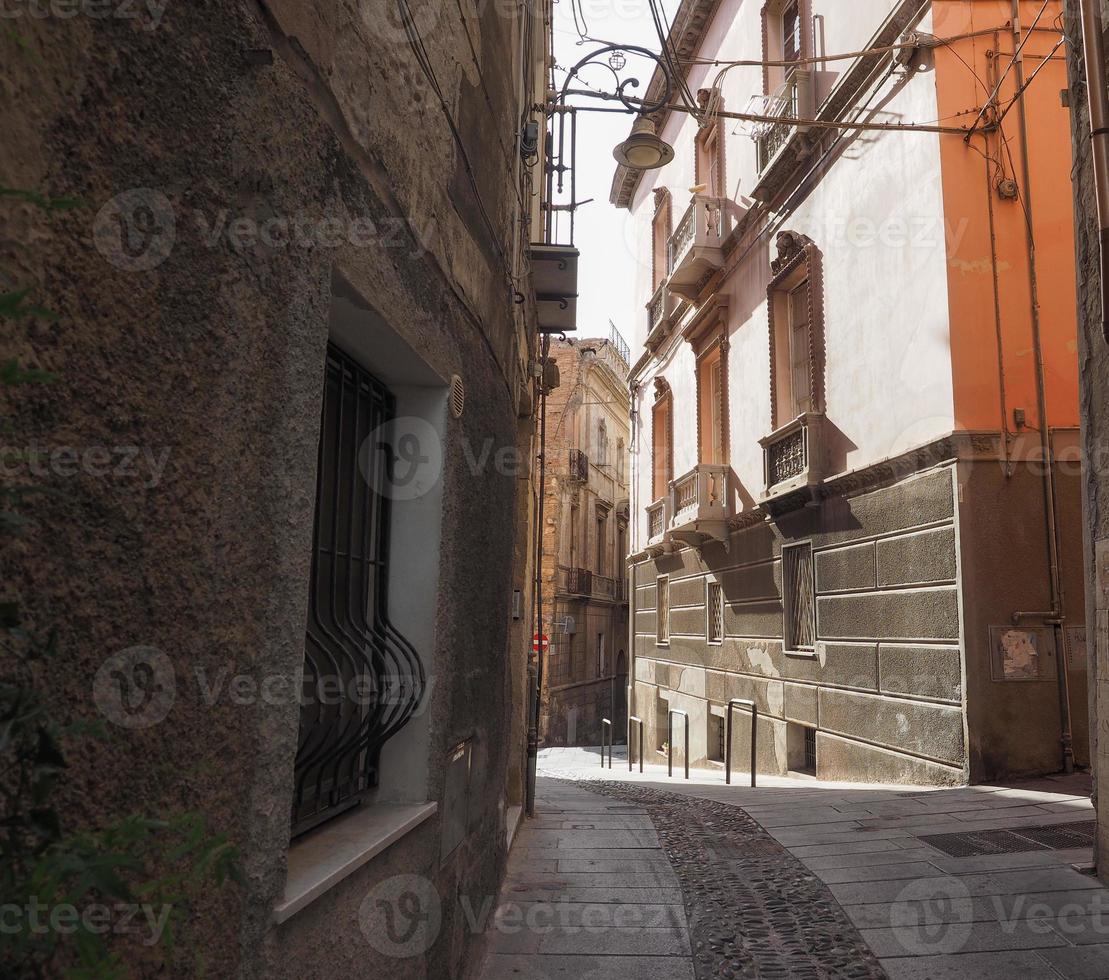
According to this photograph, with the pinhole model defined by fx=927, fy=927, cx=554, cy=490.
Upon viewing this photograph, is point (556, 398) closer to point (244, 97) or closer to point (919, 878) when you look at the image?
point (919, 878)

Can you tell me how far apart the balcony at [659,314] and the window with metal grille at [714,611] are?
5.30 m

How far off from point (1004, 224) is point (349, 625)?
25.6ft

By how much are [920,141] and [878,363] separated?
2117 millimetres

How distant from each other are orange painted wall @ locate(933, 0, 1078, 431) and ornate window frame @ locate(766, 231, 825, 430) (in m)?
2.45

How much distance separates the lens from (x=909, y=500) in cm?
859

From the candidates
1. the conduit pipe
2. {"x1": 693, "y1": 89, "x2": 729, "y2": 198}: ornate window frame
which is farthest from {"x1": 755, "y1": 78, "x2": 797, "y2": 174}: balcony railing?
the conduit pipe

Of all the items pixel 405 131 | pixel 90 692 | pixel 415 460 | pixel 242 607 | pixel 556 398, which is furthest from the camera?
pixel 556 398

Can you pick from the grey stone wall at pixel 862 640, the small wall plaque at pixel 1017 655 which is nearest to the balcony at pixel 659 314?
the grey stone wall at pixel 862 640

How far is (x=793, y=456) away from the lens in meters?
11.1

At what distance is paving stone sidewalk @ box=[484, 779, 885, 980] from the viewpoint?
151 inches

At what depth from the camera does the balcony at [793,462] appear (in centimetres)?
1042

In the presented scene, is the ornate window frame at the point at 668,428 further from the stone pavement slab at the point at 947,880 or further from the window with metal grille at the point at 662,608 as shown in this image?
the stone pavement slab at the point at 947,880

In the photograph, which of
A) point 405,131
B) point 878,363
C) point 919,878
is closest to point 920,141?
point 878,363

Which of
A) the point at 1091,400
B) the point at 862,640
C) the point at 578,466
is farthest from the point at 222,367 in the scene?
the point at 578,466
